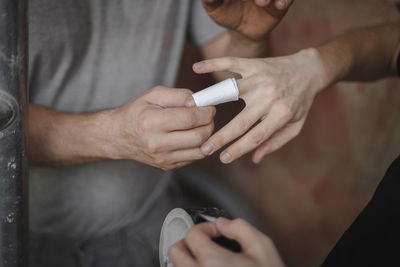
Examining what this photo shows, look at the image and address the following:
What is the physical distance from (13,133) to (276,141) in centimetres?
38

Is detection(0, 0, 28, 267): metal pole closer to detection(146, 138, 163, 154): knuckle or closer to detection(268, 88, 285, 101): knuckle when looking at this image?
detection(146, 138, 163, 154): knuckle

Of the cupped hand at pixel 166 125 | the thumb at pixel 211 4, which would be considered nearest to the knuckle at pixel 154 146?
the cupped hand at pixel 166 125

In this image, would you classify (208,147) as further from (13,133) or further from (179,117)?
(13,133)

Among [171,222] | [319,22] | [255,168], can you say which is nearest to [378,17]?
[319,22]

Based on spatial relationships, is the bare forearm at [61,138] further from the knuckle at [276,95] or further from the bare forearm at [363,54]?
the bare forearm at [363,54]

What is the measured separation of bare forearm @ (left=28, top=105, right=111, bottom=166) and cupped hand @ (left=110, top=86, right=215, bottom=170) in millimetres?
87

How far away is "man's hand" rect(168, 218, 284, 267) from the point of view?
14.0 inches

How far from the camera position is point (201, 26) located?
2.81 ft

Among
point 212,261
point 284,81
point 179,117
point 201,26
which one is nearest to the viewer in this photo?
point 212,261

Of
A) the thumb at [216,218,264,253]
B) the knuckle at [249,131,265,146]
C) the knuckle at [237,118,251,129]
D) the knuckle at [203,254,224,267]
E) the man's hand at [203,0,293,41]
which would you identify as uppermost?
the man's hand at [203,0,293,41]

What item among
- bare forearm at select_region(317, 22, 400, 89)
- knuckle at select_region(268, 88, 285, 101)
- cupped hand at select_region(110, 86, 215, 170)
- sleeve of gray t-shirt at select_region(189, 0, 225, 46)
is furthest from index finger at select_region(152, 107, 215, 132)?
sleeve of gray t-shirt at select_region(189, 0, 225, 46)

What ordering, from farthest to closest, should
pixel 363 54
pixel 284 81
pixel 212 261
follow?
pixel 363 54
pixel 284 81
pixel 212 261

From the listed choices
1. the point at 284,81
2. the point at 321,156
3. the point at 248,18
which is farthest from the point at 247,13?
the point at 321,156

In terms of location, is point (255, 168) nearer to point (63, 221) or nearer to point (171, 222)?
point (63, 221)
